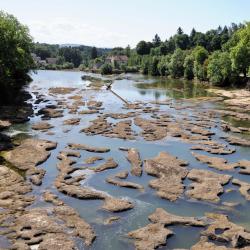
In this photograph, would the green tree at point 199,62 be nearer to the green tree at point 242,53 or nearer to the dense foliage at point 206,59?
the dense foliage at point 206,59

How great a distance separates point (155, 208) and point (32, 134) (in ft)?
79.3

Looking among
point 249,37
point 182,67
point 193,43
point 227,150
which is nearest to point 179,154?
point 227,150

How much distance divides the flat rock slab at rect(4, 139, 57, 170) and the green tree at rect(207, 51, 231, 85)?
63.7 metres

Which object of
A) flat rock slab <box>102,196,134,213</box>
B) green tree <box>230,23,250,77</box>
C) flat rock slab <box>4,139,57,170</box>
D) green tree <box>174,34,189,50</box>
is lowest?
flat rock slab <box>102,196,134,213</box>

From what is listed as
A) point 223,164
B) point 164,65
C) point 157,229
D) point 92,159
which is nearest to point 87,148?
point 92,159

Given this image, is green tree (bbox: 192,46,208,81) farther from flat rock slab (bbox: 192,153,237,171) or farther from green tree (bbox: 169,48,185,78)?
flat rock slab (bbox: 192,153,237,171)

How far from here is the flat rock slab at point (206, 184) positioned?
93.5 ft

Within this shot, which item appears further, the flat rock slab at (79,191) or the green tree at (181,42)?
the green tree at (181,42)

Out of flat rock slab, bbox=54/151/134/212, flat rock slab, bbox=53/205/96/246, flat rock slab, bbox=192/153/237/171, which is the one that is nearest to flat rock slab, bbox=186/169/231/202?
flat rock slab, bbox=192/153/237/171

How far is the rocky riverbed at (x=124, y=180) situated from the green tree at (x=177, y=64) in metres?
76.3

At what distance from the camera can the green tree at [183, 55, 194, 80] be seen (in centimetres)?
12550

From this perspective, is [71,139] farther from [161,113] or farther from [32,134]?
[161,113]

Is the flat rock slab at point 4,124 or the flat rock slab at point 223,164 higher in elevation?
the flat rock slab at point 4,124

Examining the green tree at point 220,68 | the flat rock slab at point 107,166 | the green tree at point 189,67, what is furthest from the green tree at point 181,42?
the flat rock slab at point 107,166
